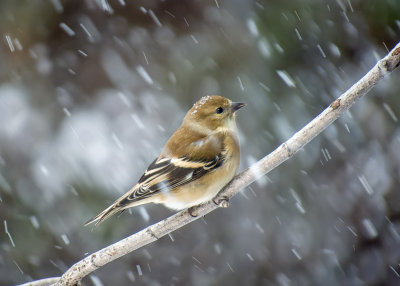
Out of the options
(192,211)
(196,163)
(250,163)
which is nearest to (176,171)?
(196,163)

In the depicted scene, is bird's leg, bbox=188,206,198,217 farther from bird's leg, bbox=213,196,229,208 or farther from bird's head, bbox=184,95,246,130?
bird's head, bbox=184,95,246,130

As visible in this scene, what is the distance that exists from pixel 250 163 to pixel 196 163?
1.60m

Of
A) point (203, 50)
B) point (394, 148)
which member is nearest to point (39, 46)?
point (203, 50)

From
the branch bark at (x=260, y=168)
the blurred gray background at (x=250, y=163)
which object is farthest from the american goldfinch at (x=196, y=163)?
the blurred gray background at (x=250, y=163)

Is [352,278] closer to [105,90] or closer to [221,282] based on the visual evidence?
[221,282]

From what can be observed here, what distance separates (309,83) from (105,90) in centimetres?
242

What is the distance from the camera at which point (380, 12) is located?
15.5 ft

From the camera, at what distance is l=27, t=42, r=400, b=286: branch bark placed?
2498 millimetres

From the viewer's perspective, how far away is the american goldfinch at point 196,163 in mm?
3273

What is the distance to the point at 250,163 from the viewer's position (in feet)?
16.3

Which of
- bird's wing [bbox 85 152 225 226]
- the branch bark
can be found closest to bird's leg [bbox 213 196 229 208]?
the branch bark

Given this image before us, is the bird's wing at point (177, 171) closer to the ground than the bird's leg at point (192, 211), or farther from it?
farther from it

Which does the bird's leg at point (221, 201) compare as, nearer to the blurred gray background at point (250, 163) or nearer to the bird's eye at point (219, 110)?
the bird's eye at point (219, 110)

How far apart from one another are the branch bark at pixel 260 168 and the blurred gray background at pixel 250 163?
1981mm
